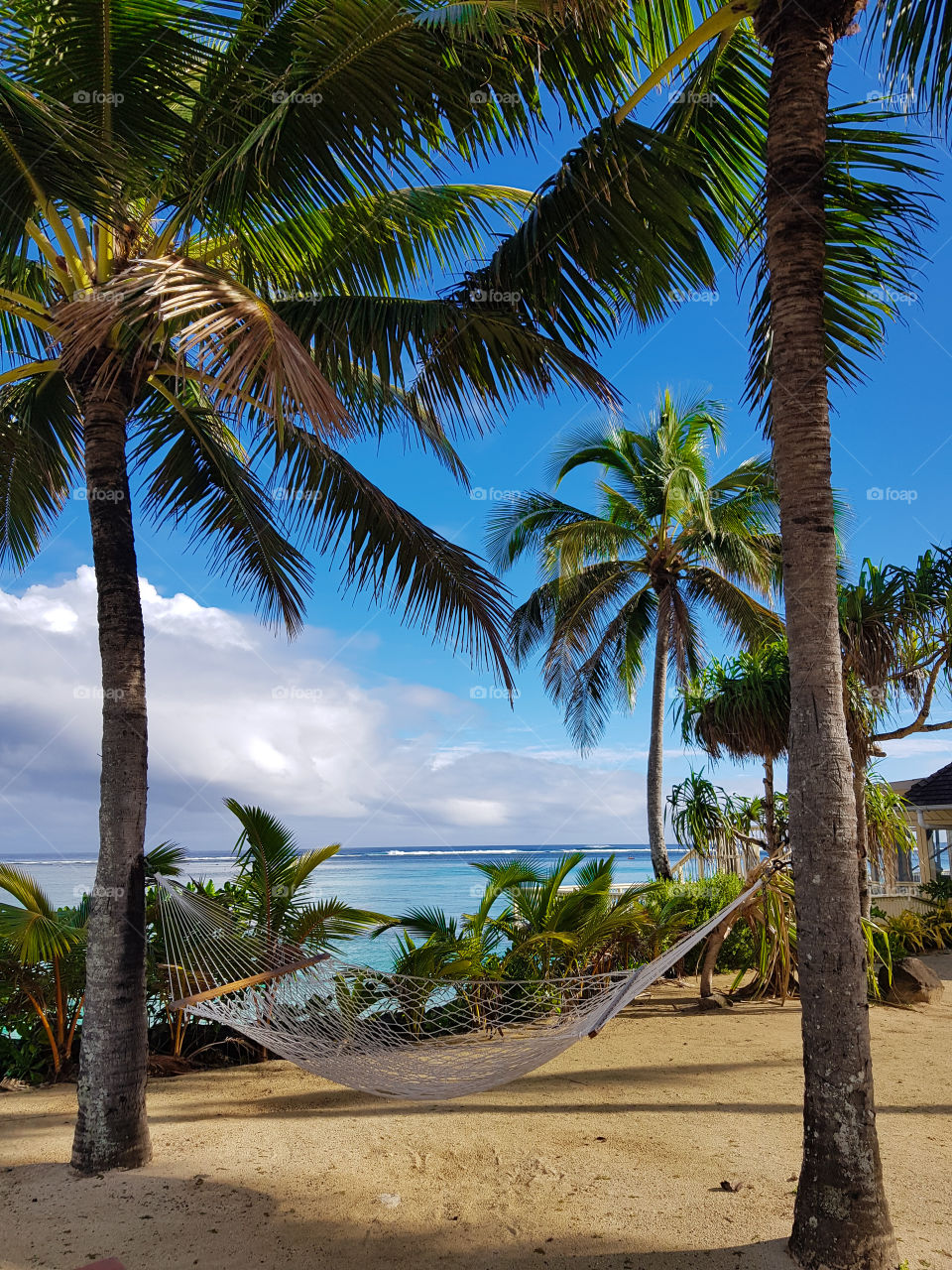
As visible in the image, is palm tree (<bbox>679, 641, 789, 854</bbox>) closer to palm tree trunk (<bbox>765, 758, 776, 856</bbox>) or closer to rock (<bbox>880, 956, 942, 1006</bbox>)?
palm tree trunk (<bbox>765, 758, 776, 856</bbox>)

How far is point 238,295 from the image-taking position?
2598 mm

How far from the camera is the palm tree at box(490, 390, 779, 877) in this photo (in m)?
10.2

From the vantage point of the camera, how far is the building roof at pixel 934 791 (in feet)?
35.3

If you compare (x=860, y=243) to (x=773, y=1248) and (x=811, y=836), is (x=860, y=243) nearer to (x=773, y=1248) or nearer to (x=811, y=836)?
(x=811, y=836)

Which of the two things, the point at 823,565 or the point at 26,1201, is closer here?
the point at 823,565

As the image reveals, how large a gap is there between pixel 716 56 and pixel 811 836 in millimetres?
2860

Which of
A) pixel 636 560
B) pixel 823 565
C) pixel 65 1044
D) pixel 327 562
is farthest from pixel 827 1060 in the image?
pixel 636 560

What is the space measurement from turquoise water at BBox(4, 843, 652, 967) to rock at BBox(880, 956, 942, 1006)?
7.92 feet

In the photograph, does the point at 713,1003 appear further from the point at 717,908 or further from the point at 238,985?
the point at 238,985

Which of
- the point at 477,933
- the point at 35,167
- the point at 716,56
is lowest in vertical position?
the point at 477,933

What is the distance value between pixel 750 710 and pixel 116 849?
501 centimetres

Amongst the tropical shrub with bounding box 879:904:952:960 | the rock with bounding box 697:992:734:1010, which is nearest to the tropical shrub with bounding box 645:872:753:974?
the rock with bounding box 697:992:734:1010

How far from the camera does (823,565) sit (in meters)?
2.56

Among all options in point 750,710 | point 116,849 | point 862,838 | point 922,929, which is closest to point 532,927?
point 862,838
